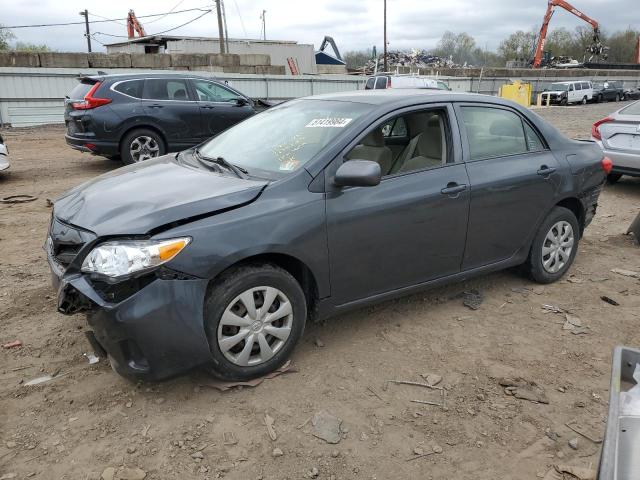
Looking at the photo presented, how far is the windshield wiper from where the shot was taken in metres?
3.49

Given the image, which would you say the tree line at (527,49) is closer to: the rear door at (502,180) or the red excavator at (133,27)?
the red excavator at (133,27)

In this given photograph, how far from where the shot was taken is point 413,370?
340 cm

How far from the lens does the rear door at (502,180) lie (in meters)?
4.00

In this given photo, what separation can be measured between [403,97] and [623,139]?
5.72 m

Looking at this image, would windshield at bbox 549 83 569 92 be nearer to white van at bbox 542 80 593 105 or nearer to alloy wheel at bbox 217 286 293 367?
white van at bbox 542 80 593 105

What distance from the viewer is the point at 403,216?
3578 millimetres

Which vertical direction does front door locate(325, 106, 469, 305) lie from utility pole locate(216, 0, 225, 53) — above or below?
below

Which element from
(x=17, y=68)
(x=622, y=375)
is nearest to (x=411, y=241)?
(x=622, y=375)

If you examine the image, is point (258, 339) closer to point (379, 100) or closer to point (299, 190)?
point (299, 190)

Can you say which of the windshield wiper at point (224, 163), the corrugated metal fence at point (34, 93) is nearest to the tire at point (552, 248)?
the windshield wiper at point (224, 163)

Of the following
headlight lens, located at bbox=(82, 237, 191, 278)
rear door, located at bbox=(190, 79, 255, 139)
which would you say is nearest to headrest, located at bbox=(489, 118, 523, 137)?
headlight lens, located at bbox=(82, 237, 191, 278)

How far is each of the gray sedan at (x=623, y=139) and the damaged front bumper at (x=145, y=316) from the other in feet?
24.1

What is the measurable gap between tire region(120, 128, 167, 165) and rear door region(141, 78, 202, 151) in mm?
202

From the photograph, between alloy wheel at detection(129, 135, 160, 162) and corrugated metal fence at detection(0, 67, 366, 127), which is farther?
corrugated metal fence at detection(0, 67, 366, 127)
